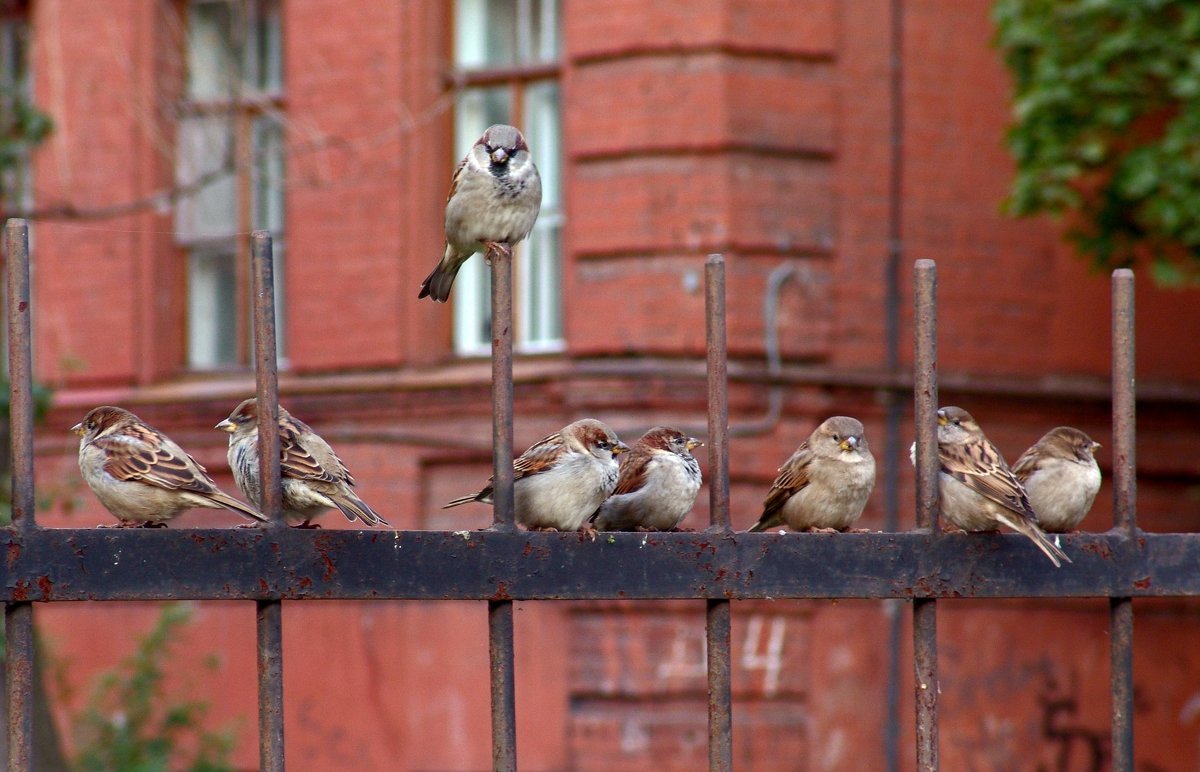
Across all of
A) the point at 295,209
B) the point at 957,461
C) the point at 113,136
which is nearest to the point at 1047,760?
the point at 295,209

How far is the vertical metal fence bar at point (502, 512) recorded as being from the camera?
9.64 feet

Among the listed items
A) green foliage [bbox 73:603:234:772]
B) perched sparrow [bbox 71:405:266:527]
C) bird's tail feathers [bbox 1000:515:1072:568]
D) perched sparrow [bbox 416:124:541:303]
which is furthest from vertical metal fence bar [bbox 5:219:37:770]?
green foliage [bbox 73:603:234:772]

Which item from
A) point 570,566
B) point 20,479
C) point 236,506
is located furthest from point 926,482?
point 20,479

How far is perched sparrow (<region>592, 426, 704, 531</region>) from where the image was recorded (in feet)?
16.5

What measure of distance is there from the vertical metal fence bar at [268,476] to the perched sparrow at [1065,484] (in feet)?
7.75

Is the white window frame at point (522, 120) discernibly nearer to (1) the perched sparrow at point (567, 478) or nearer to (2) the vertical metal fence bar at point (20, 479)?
(1) the perched sparrow at point (567, 478)

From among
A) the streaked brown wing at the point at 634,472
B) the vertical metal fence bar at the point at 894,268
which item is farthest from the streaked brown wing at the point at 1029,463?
the vertical metal fence bar at the point at 894,268

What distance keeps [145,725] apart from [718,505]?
8447 mm

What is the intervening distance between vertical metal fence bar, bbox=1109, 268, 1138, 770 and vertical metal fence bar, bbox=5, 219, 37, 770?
2061 millimetres

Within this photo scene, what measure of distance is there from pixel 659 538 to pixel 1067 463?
2.06 m

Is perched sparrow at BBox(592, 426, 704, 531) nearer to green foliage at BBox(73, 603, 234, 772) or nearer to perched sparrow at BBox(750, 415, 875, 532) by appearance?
perched sparrow at BBox(750, 415, 875, 532)

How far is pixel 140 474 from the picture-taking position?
420cm

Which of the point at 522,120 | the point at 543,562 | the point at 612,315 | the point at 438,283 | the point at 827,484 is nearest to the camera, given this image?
the point at 543,562

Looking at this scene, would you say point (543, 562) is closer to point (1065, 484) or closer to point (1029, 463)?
point (1065, 484)
